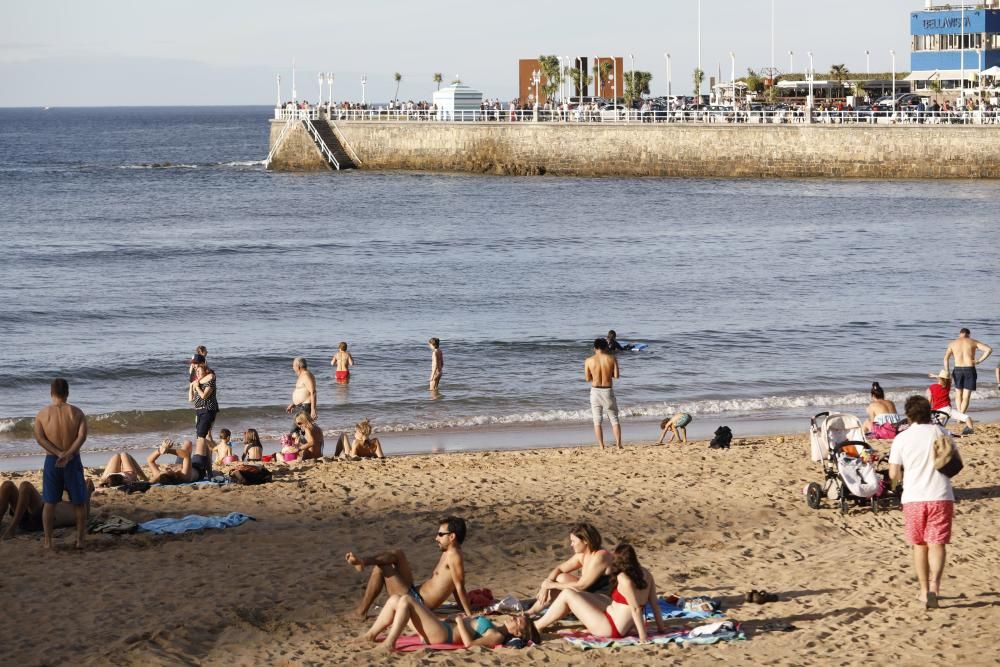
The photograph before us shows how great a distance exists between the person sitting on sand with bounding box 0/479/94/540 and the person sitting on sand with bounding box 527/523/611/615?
3868 millimetres

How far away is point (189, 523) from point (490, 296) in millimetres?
19374

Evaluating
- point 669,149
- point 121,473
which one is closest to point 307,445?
point 121,473

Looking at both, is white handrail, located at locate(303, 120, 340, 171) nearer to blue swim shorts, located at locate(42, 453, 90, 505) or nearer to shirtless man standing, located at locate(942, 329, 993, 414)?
shirtless man standing, located at locate(942, 329, 993, 414)

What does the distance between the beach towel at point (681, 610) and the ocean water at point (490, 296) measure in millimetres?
7391

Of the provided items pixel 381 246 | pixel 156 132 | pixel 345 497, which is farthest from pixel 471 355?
pixel 156 132

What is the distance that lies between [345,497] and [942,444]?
5577 mm

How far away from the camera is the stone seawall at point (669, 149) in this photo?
52.7 m

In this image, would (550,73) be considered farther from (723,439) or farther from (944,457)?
(944,457)

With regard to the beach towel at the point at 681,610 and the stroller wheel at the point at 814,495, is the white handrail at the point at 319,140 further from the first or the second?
the beach towel at the point at 681,610

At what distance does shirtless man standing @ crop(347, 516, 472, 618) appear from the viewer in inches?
335

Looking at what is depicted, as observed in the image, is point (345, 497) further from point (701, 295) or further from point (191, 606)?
point (701, 295)

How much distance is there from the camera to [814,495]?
1130 cm

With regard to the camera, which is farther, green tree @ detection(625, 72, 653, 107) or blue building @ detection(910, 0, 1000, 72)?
green tree @ detection(625, 72, 653, 107)

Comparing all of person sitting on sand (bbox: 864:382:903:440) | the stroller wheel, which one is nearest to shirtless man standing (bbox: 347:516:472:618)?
the stroller wheel
